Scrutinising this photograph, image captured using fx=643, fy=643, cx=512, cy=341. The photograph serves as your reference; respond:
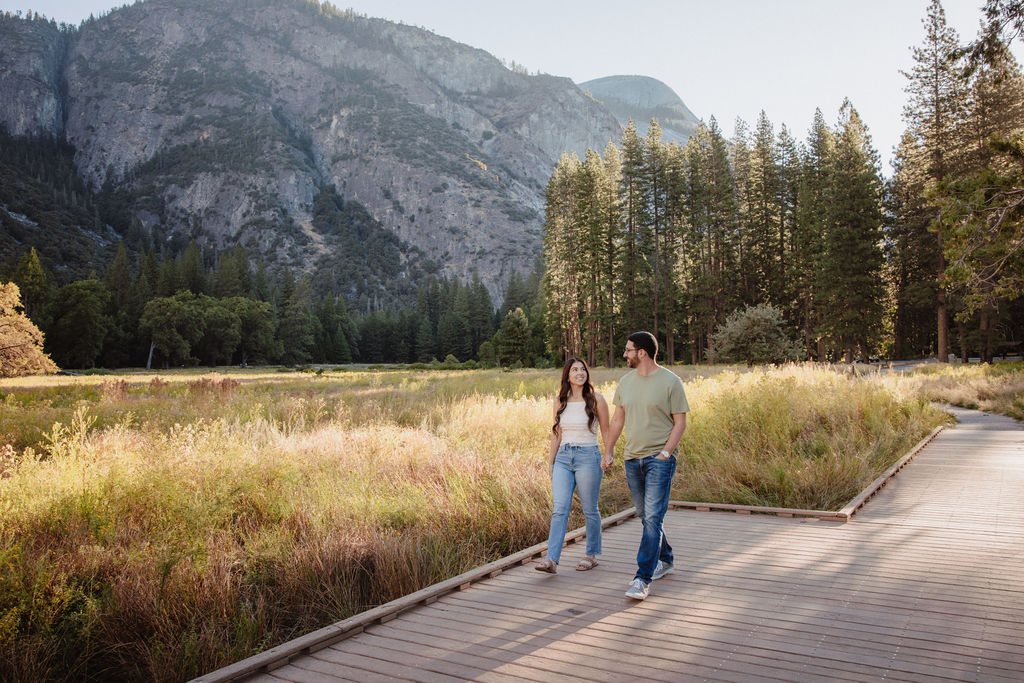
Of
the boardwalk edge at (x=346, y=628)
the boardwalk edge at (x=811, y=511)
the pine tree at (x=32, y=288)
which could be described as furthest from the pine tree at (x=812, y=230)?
the pine tree at (x=32, y=288)

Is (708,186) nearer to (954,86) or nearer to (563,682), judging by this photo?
(954,86)

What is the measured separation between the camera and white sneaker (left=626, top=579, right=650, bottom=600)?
4.04 meters

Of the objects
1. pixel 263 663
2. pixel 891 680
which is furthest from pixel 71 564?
pixel 891 680

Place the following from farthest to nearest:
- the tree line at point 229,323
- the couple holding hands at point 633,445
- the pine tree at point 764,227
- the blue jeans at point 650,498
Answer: the tree line at point 229,323 < the pine tree at point 764,227 < the couple holding hands at point 633,445 < the blue jeans at point 650,498

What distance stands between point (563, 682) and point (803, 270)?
43766mm

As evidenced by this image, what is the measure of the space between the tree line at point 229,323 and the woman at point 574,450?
43.4m

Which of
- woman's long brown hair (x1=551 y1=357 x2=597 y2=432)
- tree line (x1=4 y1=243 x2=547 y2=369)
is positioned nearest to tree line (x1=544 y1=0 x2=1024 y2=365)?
tree line (x1=4 y1=243 x2=547 y2=369)

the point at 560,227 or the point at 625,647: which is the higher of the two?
the point at 560,227

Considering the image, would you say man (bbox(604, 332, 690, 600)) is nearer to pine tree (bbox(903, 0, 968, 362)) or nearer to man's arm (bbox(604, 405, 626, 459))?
man's arm (bbox(604, 405, 626, 459))

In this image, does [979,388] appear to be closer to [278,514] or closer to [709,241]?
[278,514]

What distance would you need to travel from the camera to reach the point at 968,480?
819 centimetres

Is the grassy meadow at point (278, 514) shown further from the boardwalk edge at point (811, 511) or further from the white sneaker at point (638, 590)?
the white sneaker at point (638, 590)

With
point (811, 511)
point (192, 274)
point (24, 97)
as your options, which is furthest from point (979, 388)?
point (24, 97)

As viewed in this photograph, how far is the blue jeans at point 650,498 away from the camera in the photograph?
13.6 ft
